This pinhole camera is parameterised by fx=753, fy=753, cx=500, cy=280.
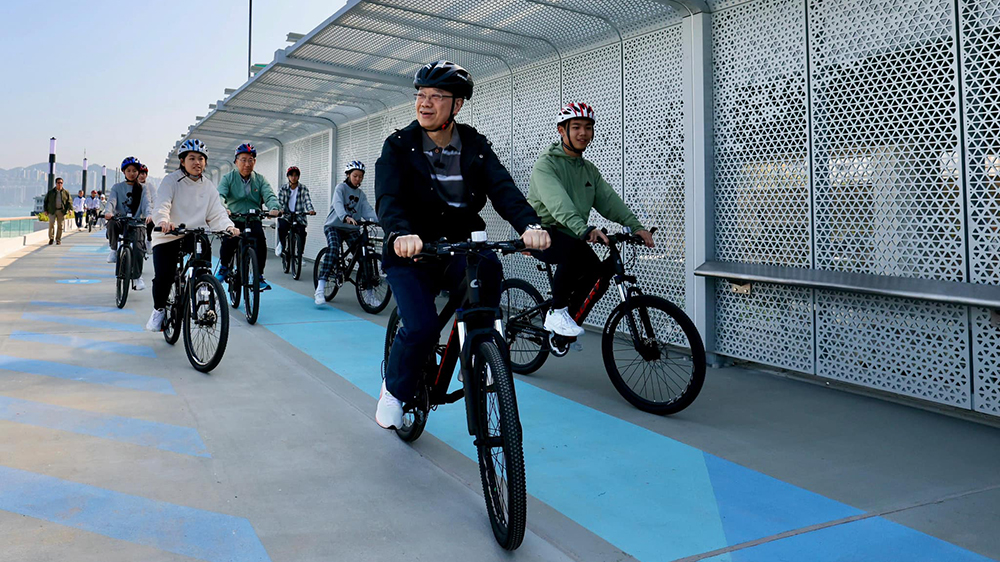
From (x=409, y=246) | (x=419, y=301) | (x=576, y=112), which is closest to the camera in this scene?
(x=409, y=246)

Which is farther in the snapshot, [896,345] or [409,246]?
[896,345]

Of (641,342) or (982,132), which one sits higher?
(982,132)

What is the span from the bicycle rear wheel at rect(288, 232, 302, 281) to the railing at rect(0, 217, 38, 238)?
10961mm

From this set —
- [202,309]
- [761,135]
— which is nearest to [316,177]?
[202,309]

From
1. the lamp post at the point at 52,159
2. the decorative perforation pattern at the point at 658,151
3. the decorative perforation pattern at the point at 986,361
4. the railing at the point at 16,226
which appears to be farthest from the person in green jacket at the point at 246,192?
the lamp post at the point at 52,159

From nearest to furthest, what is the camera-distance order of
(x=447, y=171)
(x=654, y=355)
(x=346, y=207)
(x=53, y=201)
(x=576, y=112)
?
Answer: (x=447, y=171)
(x=654, y=355)
(x=576, y=112)
(x=346, y=207)
(x=53, y=201)

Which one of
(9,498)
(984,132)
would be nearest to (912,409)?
(984,132)

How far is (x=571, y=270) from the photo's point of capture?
532 centimetres

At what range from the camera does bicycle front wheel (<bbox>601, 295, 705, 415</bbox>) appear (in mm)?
4543

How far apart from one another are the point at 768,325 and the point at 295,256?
1003 cm

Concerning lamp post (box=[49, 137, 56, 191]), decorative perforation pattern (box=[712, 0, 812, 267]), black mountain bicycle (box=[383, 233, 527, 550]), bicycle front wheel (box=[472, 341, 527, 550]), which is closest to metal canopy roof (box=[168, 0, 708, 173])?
decorative perforation pattern (box=[712, 0, 812, 267])

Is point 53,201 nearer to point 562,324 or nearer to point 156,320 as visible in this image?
point 156,320

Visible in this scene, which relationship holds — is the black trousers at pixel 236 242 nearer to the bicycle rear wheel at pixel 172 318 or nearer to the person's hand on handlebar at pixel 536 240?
the bicycle rear wheel at pixel 172 318

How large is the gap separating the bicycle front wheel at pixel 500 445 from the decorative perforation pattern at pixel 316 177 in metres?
14.6
